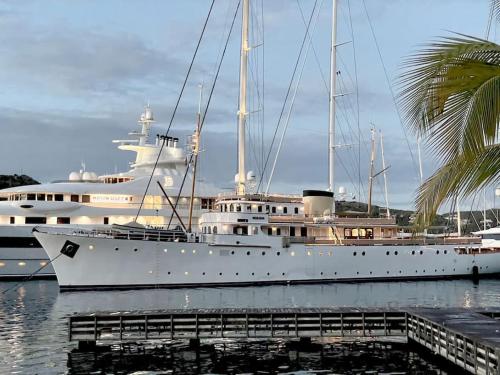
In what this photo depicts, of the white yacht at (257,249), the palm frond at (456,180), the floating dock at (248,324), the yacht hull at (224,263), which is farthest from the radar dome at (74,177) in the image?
the palm frond at (456,180)

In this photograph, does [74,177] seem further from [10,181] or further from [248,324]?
[10,181]

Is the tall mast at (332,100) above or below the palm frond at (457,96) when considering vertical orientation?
above

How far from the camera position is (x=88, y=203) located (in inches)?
1991

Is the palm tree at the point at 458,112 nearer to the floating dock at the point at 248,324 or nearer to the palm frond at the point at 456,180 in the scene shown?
the palm frond at the point at 456,180

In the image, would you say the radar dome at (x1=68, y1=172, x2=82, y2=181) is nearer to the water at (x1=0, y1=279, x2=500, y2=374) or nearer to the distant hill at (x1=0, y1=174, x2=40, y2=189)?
the water at (x1=0, y1=279, x2=500, y2=374)

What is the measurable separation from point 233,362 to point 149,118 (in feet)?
147

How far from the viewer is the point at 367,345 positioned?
18.6 meters

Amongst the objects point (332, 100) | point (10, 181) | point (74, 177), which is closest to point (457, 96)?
point (332, 100)

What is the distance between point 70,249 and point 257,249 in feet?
40.1

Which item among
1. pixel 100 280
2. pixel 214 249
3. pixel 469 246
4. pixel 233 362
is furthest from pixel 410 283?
pixel 233 362

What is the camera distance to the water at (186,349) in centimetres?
1586

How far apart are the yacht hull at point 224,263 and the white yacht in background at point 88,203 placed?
308 inches

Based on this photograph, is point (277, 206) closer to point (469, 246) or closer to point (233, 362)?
point (469, 246)

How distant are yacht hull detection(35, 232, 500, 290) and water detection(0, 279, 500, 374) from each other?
210cm
